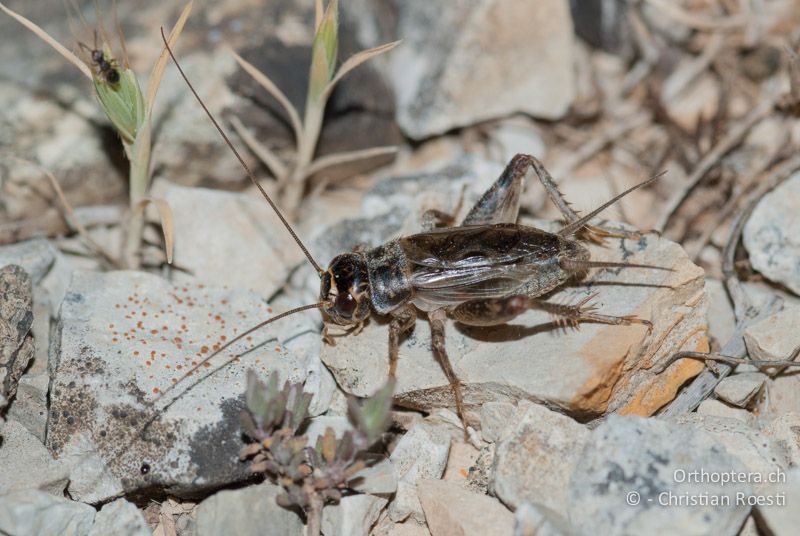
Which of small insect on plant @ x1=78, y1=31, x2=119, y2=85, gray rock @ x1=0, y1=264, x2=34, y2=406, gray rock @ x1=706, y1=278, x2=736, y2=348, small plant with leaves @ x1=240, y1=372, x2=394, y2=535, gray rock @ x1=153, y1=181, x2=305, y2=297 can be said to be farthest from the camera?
gray rock @ x1=153, y1=181, x2=305, y2=297

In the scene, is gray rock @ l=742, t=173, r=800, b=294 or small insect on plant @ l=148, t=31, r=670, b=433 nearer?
small insect on plant @ l=148, t=31, r=670, b=433

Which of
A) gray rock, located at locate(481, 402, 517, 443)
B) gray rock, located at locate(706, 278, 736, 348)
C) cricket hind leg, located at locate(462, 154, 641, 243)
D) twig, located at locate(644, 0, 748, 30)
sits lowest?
gray rock, located at locate(481, 402, 517, 443)

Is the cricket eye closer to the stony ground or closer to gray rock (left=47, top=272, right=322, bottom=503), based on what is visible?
the stony ground

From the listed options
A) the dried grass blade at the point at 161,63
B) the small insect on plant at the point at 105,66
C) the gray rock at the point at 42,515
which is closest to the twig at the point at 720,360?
the gray rock at the point at 42,515

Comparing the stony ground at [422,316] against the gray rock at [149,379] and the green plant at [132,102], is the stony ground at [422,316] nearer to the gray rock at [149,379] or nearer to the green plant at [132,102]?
the gray rock at [149,379]

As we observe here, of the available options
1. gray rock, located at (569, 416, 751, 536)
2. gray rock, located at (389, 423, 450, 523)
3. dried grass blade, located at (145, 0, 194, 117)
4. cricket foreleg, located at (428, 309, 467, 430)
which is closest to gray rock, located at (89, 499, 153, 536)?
gray rock, located at (389, 423, 450, 523)

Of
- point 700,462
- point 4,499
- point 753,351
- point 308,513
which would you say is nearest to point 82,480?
point 4,499
